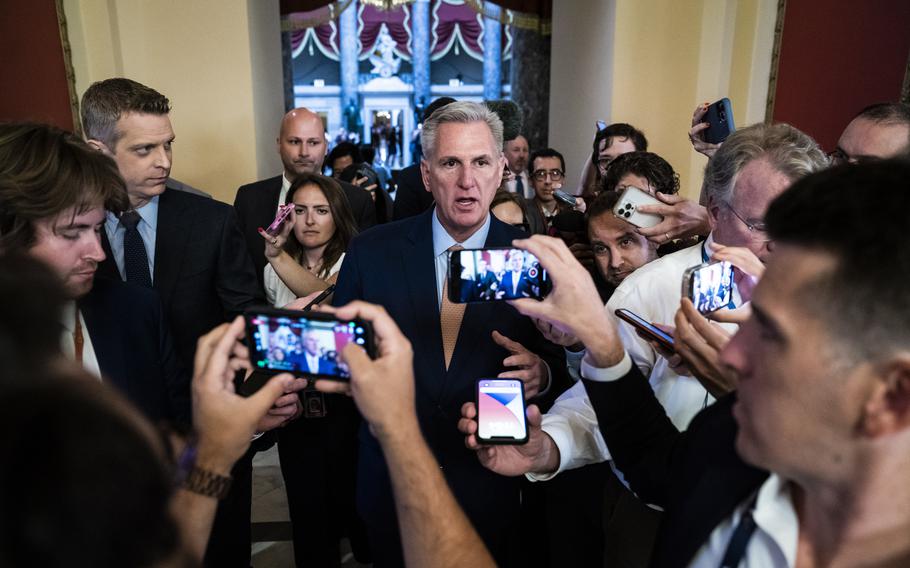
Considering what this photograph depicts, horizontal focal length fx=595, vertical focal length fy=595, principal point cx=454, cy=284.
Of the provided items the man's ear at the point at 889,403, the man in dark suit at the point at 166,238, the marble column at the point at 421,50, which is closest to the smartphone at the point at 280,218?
the man in dark suit at the point at 166,238

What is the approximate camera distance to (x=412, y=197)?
3.78 m

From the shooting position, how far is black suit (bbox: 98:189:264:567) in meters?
2.41

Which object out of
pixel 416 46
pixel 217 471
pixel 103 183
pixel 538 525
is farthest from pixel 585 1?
pixel 416 46

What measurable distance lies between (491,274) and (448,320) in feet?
1.46

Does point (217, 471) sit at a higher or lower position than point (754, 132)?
lower

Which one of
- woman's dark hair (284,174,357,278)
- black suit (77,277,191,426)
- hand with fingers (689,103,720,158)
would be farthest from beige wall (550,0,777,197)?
black suit (77,277,191,426)

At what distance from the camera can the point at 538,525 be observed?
2930 millimetres

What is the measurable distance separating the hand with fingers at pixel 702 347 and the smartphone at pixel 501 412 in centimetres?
43

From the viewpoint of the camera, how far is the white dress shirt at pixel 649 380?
173 cm

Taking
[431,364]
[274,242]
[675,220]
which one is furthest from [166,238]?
[675,220]

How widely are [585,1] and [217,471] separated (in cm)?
581

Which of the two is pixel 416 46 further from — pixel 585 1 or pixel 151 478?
pixel 151 478

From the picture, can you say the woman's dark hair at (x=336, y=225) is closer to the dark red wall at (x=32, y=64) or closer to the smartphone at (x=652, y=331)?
the smartphone at (x=652, y=331)

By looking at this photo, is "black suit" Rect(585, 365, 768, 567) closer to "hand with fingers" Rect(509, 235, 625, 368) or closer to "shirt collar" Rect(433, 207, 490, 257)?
"hand with fingers" Rect(509, 235, 625, 368)
